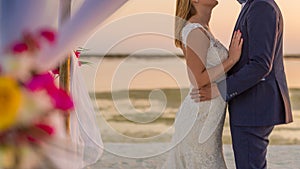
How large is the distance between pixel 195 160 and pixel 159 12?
0.89m

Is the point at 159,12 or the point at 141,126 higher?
the point at 159,12

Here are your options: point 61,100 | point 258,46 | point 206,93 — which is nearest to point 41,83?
point 61,100

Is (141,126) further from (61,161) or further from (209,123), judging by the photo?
(61,161)

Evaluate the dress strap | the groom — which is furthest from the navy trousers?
the dress strap

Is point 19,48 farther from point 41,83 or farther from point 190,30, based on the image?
point 190,30

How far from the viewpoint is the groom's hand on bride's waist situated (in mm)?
2219

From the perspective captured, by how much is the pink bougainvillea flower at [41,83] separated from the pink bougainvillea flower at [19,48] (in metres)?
0.02

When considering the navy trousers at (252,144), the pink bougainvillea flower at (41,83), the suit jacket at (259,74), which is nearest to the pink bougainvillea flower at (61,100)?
the pink bougainvillea flower at (41,83)

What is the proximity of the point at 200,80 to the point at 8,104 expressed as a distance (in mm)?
1809

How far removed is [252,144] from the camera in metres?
2.10

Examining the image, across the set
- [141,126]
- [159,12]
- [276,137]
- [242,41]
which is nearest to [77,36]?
[242,41]

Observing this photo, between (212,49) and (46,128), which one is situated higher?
(212,49)

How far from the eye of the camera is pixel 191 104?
237 cm

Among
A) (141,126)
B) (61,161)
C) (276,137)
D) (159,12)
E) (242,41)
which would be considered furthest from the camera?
(141,126)
